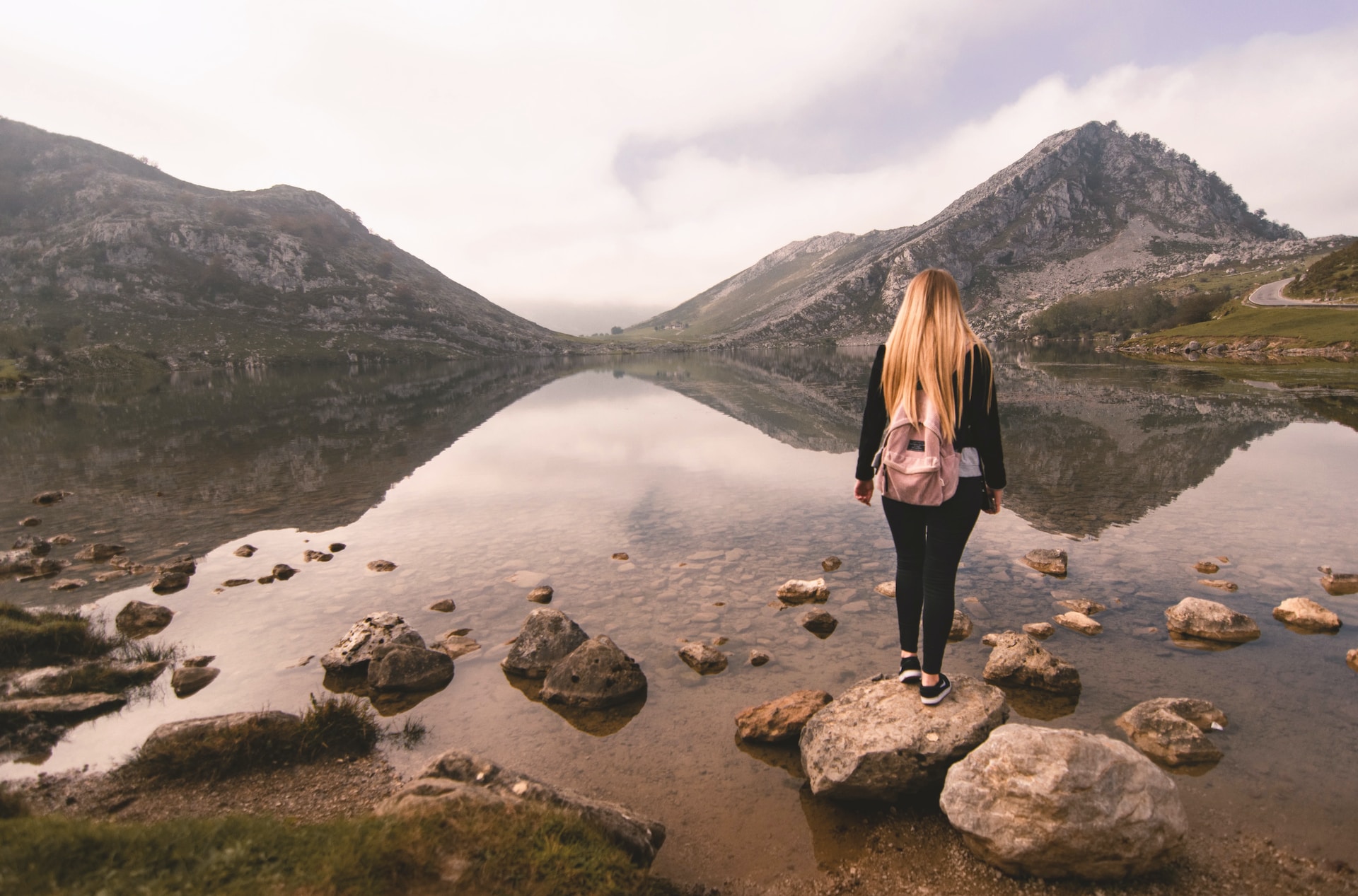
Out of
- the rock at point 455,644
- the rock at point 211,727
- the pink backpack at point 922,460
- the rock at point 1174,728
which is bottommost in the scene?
the rock at point 455,644

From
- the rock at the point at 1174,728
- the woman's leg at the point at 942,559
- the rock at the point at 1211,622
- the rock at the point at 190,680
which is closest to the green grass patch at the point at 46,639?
the rock at the point at 190,680

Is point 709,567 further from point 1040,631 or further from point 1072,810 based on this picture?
point 1072,810

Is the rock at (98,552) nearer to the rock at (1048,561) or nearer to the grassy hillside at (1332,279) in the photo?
the rock at (1048,561)

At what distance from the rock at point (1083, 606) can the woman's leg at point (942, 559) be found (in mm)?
7144

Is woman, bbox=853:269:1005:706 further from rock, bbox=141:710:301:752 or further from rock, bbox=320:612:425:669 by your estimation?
rock, bbox=320:612:425:669

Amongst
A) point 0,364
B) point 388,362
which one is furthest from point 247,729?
point 388,362

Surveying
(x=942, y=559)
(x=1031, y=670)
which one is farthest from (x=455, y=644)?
(x=1031, y=670)

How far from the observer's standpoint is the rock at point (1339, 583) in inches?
529

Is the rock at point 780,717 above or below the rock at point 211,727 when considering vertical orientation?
below

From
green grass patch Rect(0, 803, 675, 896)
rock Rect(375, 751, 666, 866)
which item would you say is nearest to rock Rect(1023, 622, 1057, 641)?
rock Rect(375, 751, 666, 866)

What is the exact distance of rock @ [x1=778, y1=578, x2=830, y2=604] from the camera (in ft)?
46.5

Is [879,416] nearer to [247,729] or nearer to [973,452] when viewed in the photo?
[973,452]

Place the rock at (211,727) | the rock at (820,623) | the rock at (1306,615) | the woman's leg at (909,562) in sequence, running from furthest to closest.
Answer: the rock at (820,623), the rock at (1306,615), the rock at (211,727), the woman's leg at (909,562)

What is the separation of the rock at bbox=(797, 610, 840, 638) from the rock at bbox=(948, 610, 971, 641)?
2.23m
